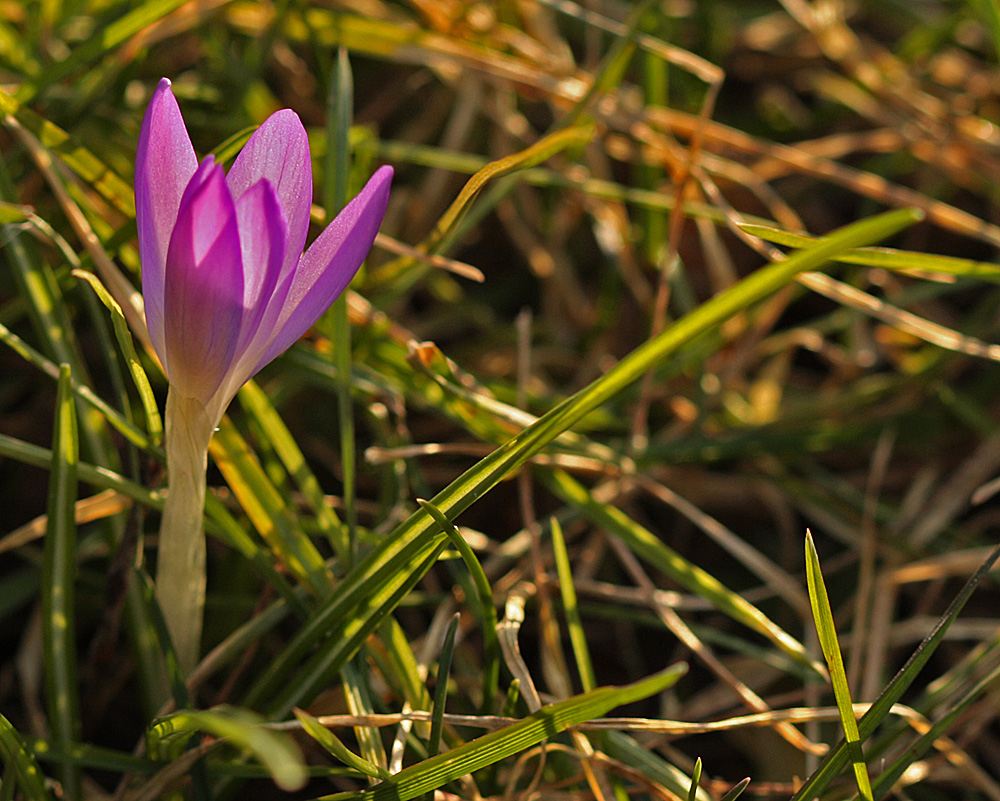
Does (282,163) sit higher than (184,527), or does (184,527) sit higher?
(282,163)

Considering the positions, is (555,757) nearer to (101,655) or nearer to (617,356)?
(101,655)

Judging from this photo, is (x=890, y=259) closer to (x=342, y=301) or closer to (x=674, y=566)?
(x=674, y=566)

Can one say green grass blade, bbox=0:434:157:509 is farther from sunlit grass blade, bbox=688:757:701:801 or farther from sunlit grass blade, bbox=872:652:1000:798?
sunlit grass blade, bbox=872:652:1000:798

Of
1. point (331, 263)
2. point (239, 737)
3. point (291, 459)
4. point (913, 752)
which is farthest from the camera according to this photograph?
point (291, 459)

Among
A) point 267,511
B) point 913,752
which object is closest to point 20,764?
point 267,511

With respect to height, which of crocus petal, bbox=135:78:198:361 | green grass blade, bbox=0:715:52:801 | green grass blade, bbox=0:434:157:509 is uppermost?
crocus petal, bbox=135:78:198:361

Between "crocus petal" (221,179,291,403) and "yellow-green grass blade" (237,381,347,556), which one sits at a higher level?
"crocus petal" (221,179,291,403)

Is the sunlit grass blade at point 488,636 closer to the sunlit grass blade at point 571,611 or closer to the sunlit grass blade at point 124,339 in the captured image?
the sunlit grass blade at point 571,611

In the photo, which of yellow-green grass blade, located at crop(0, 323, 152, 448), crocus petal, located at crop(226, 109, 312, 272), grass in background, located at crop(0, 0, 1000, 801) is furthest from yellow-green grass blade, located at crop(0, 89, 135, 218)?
crocus petal, located at crop(226, 109, 312, 272)

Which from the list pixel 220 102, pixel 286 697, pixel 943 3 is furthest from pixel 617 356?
pixel 943 3

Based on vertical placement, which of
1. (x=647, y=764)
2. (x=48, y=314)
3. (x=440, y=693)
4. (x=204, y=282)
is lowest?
(x=647, y=764)
